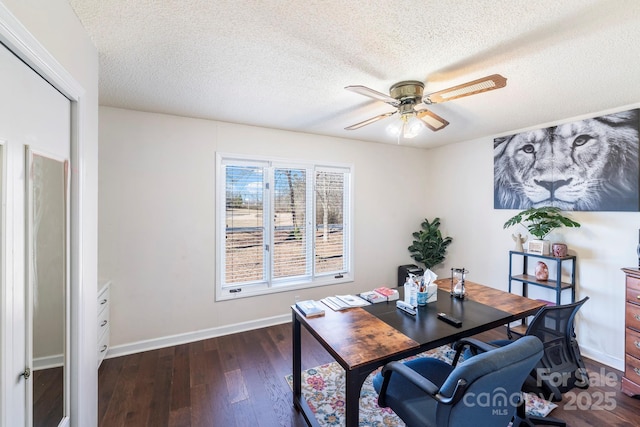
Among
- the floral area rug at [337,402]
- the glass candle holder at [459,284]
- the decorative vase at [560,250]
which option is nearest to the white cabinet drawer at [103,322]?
the floral area rug at [337,402]

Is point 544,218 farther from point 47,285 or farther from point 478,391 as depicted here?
point 47,285

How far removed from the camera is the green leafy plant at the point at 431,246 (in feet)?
→ 13.6

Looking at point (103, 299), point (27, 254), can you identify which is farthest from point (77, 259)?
point (103, 299)

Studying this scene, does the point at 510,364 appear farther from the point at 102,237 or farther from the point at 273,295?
the point at 102,237

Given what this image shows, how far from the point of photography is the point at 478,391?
Answer: 109 cm

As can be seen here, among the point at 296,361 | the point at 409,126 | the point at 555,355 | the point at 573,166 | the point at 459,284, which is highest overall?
the point at 409,126

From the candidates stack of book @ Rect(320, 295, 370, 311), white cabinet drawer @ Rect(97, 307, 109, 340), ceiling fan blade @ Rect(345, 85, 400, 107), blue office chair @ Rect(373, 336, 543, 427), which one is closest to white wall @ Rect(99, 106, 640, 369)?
white cabinet drawer @ Rect(97, 307, 109, 340)

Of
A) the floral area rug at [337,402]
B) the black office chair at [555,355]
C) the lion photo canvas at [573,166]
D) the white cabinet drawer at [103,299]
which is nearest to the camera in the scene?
the black office chair at [555,355]

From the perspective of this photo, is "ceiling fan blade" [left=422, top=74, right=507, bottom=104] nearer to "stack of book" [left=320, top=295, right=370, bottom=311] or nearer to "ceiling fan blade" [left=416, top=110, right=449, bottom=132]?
"ceiling fan blade" [left=416, top=110, right=449, bottom=132]

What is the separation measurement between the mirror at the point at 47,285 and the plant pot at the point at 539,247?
4053 mm

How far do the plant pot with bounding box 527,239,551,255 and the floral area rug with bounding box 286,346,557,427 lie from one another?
149cm

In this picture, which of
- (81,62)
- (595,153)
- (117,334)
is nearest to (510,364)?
(81,62)

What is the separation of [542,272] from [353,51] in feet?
10.3

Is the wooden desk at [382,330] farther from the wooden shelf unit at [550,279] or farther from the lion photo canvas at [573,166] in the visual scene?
the lion photo canvas at [573,166]
